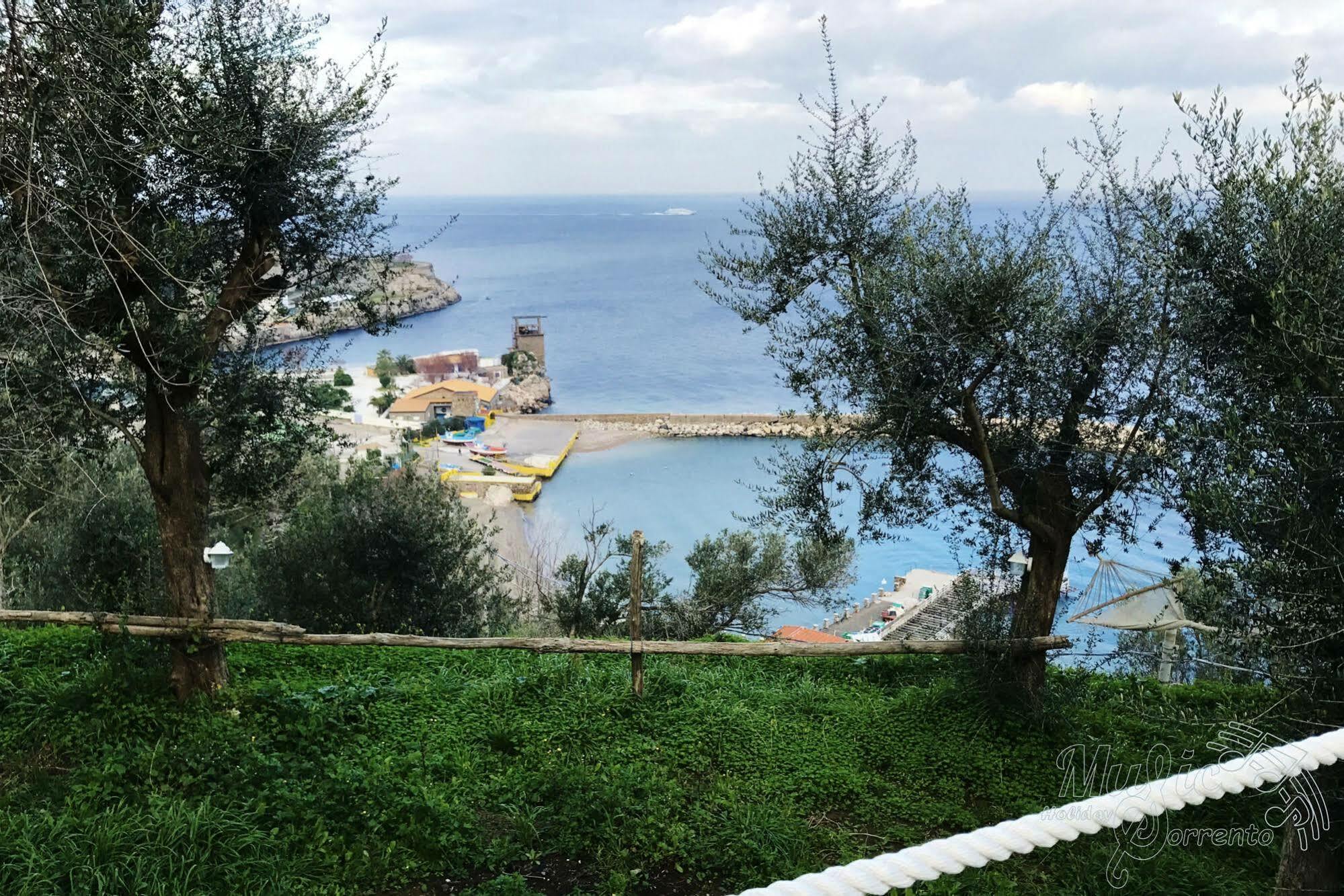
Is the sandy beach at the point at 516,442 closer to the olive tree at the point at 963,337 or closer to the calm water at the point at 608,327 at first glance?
the calm water at the point at 608,327

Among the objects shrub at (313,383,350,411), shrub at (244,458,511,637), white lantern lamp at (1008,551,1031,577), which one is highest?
shrub at (313,383,350,411)

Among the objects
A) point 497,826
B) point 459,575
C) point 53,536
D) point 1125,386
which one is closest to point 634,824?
point 497,826

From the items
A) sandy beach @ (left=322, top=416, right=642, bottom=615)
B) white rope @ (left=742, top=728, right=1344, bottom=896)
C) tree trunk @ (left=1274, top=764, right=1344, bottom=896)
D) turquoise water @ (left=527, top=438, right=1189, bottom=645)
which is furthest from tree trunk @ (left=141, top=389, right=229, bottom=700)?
turquoise water @ (left=527, top=438, right=1189, bottom=645)

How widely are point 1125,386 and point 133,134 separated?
6007 mm

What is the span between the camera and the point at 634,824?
4758mm

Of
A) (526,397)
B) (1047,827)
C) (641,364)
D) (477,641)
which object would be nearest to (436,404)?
(526,397)

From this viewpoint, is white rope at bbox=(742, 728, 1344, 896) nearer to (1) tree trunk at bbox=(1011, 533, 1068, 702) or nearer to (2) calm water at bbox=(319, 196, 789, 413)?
(1) tree trunk at bbox=(1011, 533, 1068, 702)

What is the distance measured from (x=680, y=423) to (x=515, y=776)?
4819 cm

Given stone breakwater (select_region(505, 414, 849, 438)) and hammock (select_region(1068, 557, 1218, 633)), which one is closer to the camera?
hammock (select_region(1068, 557, 1218, 633))

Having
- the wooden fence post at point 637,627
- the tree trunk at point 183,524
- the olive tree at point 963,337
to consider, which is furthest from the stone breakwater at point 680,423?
the tree trunk at point 183,524

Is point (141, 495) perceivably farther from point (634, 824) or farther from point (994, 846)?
point (994, 846)

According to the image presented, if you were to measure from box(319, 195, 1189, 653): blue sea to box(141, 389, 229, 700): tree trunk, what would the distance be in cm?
121

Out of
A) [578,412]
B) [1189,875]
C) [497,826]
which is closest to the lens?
[1189,875]

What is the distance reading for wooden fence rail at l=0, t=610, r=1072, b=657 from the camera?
5.92m
